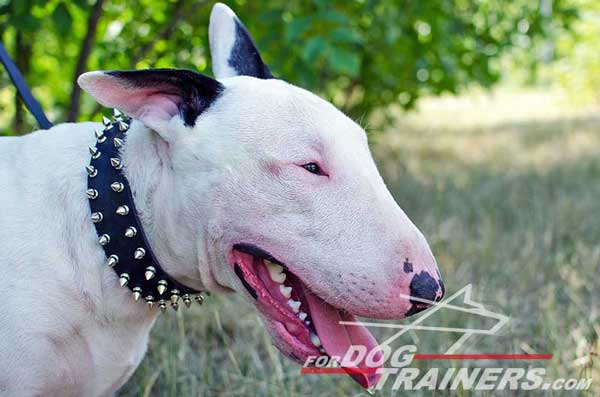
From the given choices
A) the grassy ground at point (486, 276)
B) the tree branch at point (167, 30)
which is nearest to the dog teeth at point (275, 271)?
the grassy ground at point (486, 276)

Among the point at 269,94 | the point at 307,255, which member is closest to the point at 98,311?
the point at 307,255

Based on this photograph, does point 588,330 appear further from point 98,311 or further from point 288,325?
point 98,311

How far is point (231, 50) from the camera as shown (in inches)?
75.9

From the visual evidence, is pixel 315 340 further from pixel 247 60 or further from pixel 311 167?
pixel 247 60

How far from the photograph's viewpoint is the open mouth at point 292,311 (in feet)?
4.97

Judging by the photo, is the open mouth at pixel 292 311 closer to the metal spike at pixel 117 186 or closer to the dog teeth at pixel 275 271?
the dog teeth at pixel 275 271

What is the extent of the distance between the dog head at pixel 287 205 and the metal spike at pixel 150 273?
4.9 inches

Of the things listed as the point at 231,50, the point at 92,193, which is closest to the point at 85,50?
the point at 231,50

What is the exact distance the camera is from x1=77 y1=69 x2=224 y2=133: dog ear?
59.4 inches

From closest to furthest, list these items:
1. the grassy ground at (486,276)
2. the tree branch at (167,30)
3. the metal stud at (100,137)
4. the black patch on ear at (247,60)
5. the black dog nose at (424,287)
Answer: the black dog nose at (424,287)
the metal stud at (100,137)
the black patch on ear at (247,60)
the grassy ground at (486,276)
the tree branch at (167,30)

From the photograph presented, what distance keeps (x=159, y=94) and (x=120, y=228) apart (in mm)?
294

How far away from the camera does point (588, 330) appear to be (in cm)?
259

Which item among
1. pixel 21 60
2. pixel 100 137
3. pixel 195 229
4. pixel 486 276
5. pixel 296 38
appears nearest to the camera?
pixel 195 229

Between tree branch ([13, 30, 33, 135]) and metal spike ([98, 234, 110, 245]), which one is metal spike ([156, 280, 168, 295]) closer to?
metal spike ([98, 234, 110, 245])
